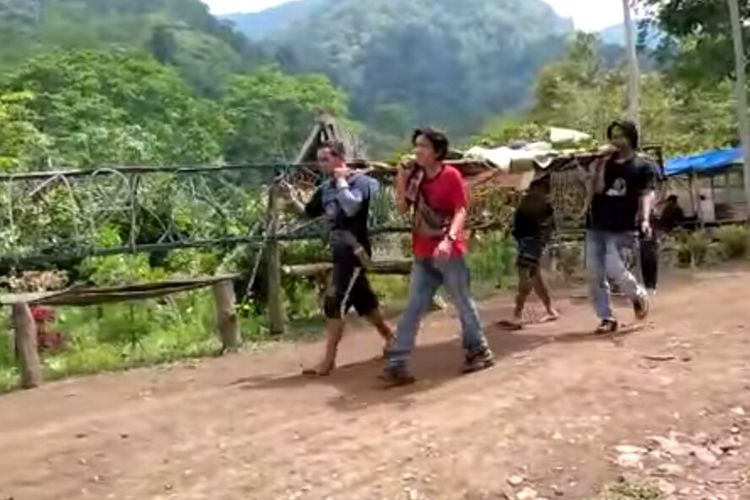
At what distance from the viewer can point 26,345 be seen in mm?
8445

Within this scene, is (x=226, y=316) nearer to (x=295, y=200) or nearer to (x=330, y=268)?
(x=295, y=200)

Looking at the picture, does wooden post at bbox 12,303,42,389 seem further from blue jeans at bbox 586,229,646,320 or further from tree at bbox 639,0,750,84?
tree at bbox 639,0,750,84

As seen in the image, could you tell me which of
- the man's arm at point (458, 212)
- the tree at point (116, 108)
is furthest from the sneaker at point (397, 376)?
the tree at point (116, 108)

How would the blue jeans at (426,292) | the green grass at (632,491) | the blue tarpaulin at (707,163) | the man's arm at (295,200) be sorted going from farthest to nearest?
the blue tarpaulin at (707,163), the man's arm at (295,200), the blue jeans at (426,292), the green grass at (632,491)

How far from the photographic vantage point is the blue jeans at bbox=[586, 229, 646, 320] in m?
8.57

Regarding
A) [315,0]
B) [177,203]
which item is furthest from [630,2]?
[315,0]

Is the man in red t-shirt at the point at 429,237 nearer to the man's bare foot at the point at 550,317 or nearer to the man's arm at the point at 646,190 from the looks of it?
the man's arm at the point at 646,190

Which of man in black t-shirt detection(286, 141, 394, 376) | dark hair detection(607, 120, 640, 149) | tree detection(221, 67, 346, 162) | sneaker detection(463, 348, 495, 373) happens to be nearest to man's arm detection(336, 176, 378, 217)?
man in black t-shirt detection(286, 141, 394, 376)

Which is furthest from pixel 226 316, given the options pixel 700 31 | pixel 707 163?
pixel 707 163

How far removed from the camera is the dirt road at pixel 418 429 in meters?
5.56

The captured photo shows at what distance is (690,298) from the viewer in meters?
11.0

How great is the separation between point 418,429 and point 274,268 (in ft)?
16.1

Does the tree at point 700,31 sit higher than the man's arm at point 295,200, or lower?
higher

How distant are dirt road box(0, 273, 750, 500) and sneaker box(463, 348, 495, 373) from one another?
13 cm
